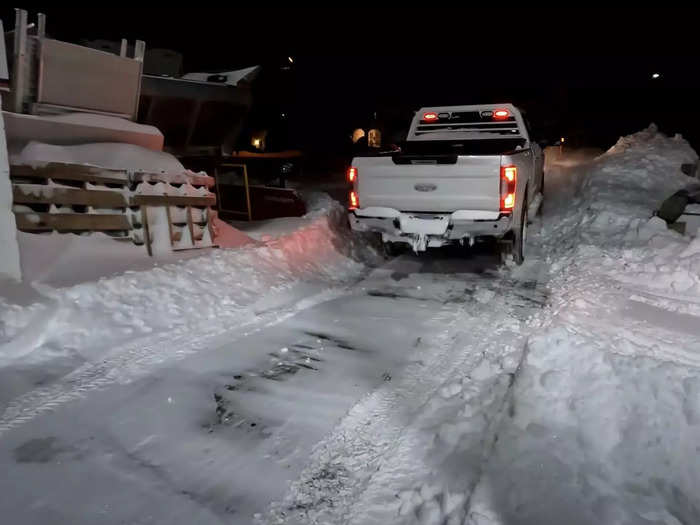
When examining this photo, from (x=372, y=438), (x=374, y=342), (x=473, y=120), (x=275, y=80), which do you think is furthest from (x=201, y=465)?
(x=275, y=80)

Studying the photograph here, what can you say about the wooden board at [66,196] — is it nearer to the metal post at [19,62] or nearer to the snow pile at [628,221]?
the metal post at [19,62]

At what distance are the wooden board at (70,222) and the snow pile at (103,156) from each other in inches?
24.5

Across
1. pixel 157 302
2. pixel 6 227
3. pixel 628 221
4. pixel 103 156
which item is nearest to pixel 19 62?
pixel 103 156

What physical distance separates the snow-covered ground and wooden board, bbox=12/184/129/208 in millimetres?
1113

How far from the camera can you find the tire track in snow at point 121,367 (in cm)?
376

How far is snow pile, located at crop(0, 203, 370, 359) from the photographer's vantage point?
188 inches

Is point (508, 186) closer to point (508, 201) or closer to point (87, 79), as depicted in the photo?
point (508, 201)

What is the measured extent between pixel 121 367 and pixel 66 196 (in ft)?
9.11

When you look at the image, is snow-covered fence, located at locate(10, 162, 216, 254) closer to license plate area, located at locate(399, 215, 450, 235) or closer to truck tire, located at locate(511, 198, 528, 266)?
license plate area, located at locate(399, 215, 450, 235)

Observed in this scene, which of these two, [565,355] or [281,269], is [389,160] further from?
[565,355]

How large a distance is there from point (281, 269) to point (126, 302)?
2.46 metres

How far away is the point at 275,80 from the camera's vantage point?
2003 centimetres

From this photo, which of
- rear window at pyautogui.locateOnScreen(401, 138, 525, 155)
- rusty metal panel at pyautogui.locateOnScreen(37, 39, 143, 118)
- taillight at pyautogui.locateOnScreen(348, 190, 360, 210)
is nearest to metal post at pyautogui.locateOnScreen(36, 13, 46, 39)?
rusty metal panel at pyautogui.locateOnScreen(37, 39, 143, 118)

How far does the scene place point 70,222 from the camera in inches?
243
